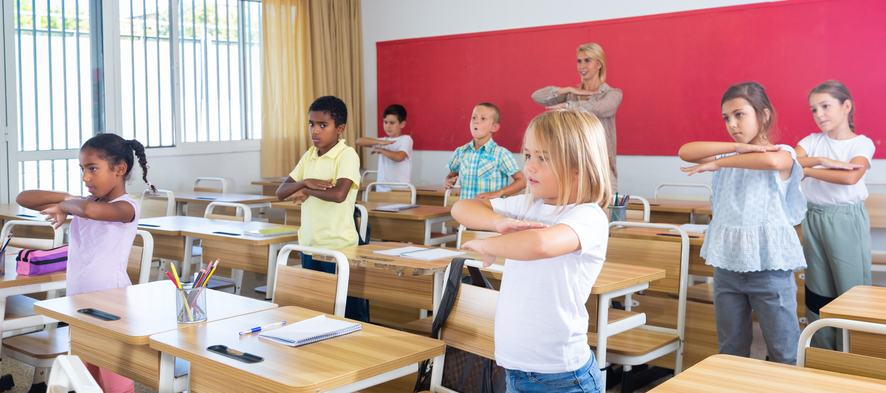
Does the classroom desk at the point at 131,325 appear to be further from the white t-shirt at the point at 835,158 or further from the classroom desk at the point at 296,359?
the white t-shirt at the point at 835,158

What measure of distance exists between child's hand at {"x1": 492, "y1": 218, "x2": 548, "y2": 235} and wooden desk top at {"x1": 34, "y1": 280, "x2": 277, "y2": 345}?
92cm

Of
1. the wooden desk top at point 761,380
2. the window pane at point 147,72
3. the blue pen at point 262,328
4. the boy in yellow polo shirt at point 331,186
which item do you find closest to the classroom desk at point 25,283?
the boy in yellow polo shirt at point 331,186

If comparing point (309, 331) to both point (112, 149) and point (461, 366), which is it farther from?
point (112, 149)

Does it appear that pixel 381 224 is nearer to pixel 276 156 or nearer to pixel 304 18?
pixel 276 156

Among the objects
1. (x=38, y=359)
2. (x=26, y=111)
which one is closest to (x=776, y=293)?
(x=38, y=359)

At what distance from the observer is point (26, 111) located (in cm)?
527

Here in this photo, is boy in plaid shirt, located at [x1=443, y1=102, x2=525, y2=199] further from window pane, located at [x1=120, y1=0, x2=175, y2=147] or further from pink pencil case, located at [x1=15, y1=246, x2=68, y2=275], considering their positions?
window pane, located at [x1=120, y1=0, x2=175, y2=147]

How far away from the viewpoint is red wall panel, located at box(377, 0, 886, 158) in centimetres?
477

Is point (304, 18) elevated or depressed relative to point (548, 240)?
elevated

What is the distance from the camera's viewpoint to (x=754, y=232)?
7.54 ft

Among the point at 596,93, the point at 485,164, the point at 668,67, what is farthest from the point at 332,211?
the point at 668,67

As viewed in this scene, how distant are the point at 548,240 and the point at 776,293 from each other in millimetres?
1408

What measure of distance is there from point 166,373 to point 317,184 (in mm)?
1353

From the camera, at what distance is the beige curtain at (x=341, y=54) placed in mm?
7000
